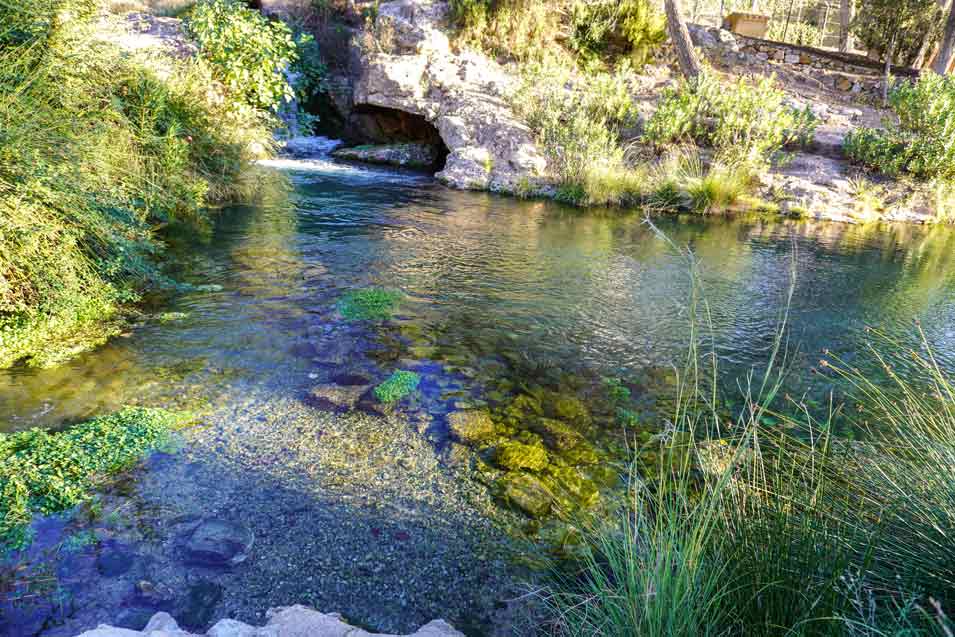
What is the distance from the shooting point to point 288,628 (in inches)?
95.9

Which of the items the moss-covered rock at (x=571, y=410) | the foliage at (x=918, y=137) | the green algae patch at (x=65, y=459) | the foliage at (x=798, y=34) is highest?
the foliage at (x=798, y=34)

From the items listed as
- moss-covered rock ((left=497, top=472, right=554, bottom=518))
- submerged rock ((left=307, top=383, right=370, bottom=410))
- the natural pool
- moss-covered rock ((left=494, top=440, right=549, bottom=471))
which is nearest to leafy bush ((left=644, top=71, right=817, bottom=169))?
the natural pool

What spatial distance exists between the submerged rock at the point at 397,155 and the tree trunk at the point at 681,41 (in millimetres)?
8329

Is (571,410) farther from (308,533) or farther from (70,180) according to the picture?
(70,180)

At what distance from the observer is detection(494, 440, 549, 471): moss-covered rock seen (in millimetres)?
4059

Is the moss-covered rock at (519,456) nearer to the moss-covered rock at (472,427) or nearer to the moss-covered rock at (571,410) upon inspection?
the moss-covered rock at (472,427)

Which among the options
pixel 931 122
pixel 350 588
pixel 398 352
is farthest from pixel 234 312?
pixel 931 122

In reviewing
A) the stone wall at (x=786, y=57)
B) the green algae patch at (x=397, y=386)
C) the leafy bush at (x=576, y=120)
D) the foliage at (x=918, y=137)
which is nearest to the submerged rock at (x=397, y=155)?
the leafy bush at (x=576, y=120)

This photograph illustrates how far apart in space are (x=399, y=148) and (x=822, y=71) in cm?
1461

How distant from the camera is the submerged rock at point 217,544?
3.06m

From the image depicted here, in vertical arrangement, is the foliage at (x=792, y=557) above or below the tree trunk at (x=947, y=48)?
below

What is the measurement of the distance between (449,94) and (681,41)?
309 inches

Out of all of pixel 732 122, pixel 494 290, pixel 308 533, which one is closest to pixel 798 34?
pixel 732 122

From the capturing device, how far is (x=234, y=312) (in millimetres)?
6246
